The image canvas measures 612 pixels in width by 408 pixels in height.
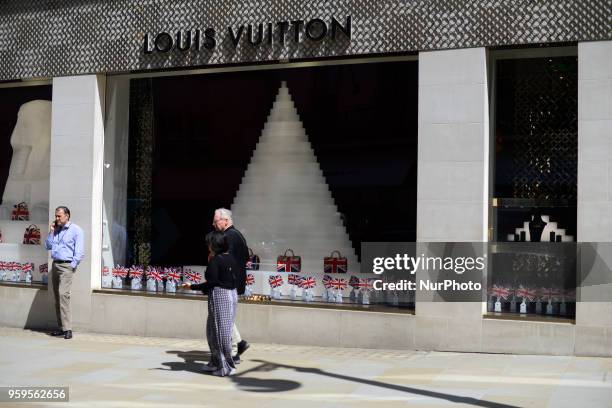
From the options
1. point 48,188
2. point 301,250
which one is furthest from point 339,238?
point 48,188

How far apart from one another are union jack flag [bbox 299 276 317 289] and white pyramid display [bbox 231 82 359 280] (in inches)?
3.2

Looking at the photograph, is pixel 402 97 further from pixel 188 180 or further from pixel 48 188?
pixel 48 188

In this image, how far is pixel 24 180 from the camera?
47.4 ft

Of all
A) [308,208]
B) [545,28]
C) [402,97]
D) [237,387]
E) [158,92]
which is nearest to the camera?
[237,387]

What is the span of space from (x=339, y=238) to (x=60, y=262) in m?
4.03

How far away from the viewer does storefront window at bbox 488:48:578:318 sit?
1079 cm

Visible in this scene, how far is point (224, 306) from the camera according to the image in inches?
371

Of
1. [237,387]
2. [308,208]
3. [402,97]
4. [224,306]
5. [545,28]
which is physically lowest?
[237,387]

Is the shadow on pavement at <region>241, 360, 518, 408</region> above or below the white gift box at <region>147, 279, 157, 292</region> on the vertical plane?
below

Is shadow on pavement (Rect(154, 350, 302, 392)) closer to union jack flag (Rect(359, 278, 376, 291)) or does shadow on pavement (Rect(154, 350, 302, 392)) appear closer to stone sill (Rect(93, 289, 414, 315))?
stone sill (Rect(93, 289, 414, 315))

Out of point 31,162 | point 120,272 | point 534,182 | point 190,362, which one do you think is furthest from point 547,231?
point 31,162

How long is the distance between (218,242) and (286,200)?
3.41 metres

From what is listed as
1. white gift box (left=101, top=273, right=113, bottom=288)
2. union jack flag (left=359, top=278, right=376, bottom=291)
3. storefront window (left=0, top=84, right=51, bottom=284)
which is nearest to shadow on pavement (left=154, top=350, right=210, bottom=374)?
union jack flag (left=359, top=278, right=376, bottom=291)

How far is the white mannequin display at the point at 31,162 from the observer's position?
1415 cm
